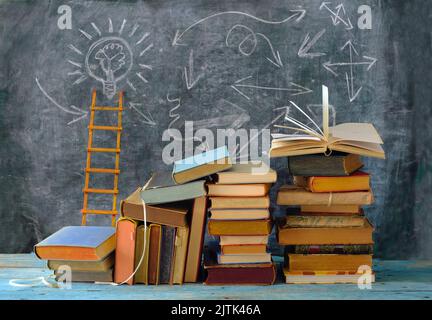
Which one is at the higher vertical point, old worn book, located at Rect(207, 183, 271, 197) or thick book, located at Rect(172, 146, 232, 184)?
thick book, located at Rect(172, 146, 232, 184)

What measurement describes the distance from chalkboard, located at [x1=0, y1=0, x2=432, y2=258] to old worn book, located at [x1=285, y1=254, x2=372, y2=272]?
76 centimetres

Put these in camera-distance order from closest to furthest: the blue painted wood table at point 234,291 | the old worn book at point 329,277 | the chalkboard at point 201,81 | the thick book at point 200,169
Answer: the blue painted wood table at point 234,291, the thick book at point 200,169, the old worn book at point 329,277, the chalkboard at point 201,81

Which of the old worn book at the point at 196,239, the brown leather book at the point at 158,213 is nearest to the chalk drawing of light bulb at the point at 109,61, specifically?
the brown leather book at the point at 158,213

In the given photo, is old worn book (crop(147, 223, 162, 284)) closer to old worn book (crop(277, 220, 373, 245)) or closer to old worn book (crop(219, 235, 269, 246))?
old worn book (crop(219, 235, 269, 246))

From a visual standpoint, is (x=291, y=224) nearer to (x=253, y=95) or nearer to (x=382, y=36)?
(x=253, y=95)

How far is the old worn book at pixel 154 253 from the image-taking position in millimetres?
3287

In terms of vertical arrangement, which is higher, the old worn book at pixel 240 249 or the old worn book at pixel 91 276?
the old worn book at pixel 240 249

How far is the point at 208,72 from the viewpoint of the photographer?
4.05 m

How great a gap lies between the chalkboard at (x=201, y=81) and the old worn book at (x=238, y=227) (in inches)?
32.6

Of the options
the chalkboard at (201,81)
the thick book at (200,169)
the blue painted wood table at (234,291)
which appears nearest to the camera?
the blue painted wood table at (234,291)

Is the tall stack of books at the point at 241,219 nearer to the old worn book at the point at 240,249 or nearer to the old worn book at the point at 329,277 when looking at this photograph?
the old worn book at the point at 240,249

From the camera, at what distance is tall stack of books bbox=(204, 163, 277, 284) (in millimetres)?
3250

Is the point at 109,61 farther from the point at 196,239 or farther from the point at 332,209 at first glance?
the point at 332,209

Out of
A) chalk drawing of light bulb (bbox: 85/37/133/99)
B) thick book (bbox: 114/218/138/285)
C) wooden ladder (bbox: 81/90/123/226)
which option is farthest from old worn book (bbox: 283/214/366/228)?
chalk drawing of light bulb (bbox: 85/37/133/99)
